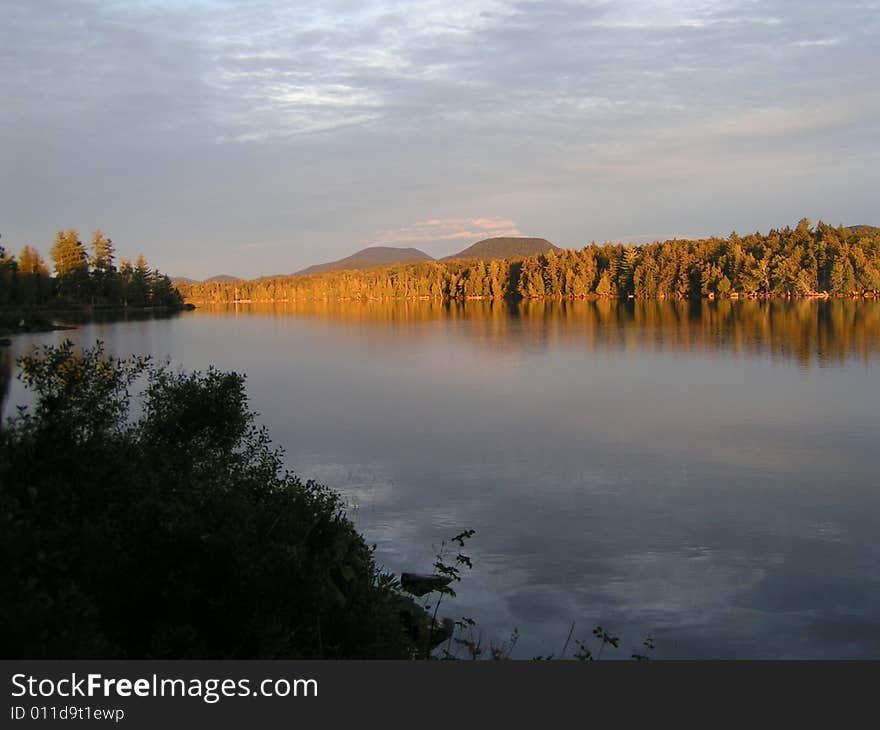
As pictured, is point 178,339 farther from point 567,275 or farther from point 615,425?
point 567,275

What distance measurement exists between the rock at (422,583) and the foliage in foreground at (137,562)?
256 cm

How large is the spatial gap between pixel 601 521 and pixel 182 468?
847cm

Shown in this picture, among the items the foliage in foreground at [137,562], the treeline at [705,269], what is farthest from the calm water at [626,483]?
the treeline at [705,269]

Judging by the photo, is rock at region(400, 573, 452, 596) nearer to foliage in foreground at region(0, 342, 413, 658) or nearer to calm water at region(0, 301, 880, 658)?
calm water at region(0, 301, 880, 658)

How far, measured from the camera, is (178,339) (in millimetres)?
68562

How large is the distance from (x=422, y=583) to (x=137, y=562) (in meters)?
5.88

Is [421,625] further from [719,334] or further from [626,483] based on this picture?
[719,334]

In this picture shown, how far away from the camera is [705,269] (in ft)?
497

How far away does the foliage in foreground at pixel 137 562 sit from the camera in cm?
539

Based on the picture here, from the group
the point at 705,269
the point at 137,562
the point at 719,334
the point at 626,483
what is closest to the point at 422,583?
the point at 137,562

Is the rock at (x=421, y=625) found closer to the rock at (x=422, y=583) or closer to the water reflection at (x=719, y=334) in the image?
the rock at (x=422, y=583)

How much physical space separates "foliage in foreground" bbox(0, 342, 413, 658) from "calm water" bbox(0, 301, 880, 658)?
291cm
